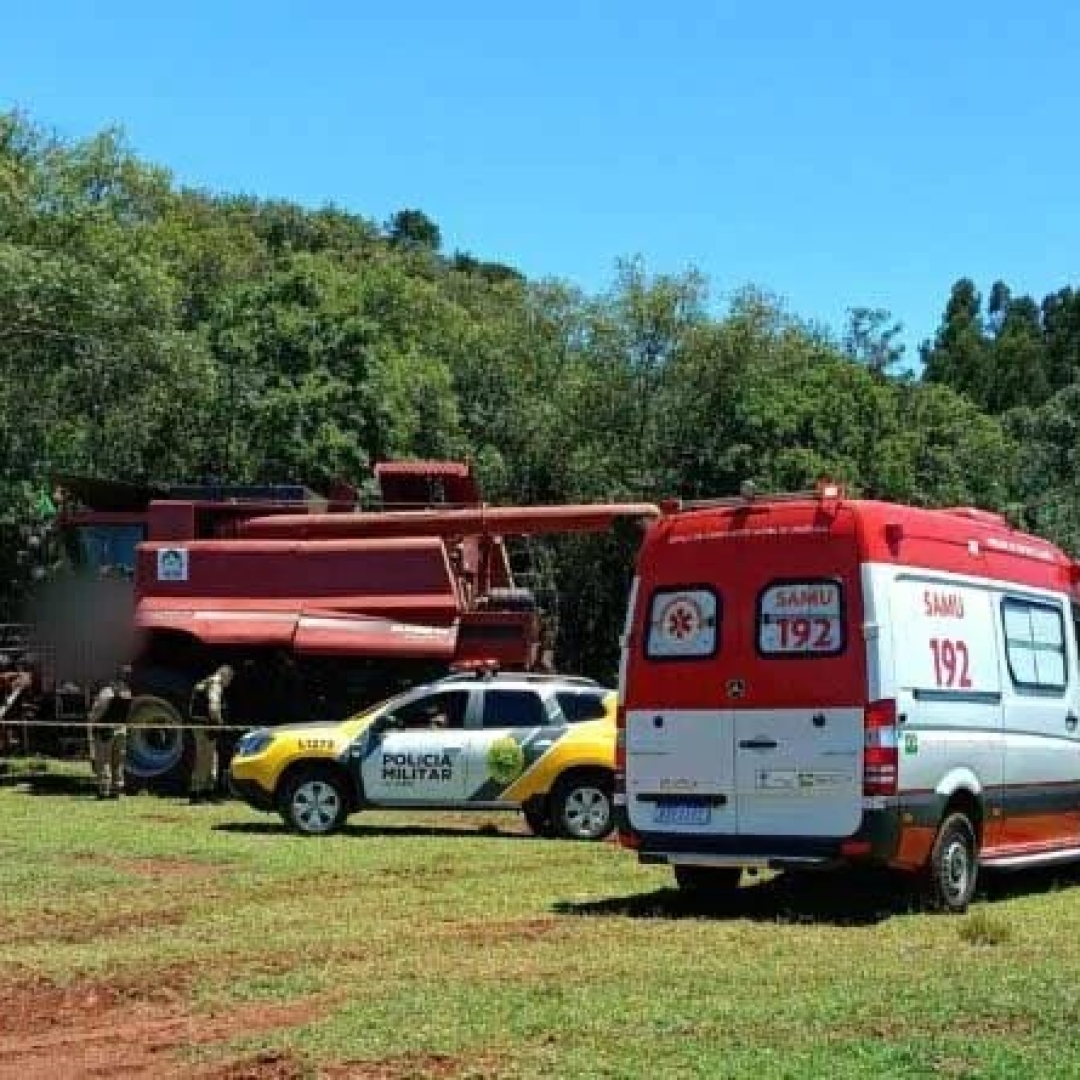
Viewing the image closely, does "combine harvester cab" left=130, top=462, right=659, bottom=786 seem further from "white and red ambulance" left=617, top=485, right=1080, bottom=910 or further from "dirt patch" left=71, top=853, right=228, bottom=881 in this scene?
"white and red ambulance" left=617, top=485, right=1080, bottom=910

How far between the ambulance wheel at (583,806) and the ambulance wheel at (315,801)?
224cm

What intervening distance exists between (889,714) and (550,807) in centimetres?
689

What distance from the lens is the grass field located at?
24.4 ft

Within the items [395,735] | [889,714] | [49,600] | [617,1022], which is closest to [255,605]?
[49,600]

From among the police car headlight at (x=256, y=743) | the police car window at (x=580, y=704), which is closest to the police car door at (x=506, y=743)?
the police car window at (x=580, y=704)

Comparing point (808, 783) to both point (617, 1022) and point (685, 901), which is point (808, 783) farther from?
point (617, 1022)

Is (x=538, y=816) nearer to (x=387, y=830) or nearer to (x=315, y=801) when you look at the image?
(x=387, y=830)

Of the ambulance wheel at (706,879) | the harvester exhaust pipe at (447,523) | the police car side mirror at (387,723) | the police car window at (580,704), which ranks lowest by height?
the ambulance wheel at (706,879)

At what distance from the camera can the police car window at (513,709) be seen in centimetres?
1830

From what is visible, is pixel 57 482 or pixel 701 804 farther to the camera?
→ pixel 57 482

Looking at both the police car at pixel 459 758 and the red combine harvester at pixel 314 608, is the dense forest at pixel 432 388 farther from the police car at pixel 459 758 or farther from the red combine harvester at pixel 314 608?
the police car at pixel 459 758

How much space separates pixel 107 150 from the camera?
149 ft

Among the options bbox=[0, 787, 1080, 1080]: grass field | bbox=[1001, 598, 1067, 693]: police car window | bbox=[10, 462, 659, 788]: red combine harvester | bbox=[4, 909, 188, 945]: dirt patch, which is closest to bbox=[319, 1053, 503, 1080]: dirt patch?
bbox=[0, 787, 1080, 1080]: grass field

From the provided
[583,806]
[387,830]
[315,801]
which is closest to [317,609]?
[387,830]
